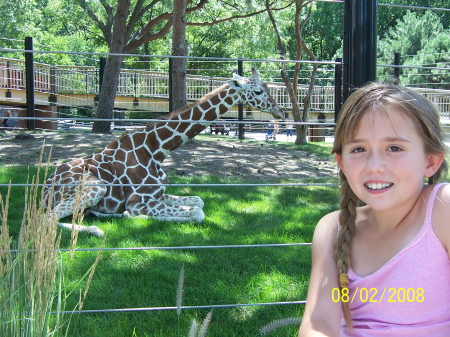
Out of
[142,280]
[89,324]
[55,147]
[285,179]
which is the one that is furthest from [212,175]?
[89,324]

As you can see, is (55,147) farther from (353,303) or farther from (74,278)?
(353,303)

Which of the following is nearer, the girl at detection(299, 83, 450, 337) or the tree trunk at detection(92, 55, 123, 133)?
the girl at detection(299, 83, 450, 337)

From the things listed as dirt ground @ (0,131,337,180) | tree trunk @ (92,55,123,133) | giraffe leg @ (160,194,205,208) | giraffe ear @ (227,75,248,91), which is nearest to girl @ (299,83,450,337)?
giraffe leg @ (160,194,205,208)

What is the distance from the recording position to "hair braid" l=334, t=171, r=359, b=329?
1.56 m


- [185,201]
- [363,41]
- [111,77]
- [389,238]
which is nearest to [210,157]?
[185,201]

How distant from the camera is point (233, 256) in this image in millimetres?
3531

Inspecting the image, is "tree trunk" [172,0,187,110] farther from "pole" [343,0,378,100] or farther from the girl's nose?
the girl's nose

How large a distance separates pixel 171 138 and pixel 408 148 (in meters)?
3.69

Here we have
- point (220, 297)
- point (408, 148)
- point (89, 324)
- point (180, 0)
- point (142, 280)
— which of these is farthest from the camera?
point (180, 0)

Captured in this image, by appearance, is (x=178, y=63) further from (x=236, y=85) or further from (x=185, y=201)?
(x=185, y=201)

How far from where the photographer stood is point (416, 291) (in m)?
1.49

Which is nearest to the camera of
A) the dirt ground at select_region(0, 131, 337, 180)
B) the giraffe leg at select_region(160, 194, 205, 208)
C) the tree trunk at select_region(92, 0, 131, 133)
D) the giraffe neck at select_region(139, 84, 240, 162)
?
the giraffe leg at select_region(160, 194, 205, 208)

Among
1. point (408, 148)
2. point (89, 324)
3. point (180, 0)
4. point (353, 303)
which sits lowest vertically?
point (89, 324)

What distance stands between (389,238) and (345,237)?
0.41 ft
